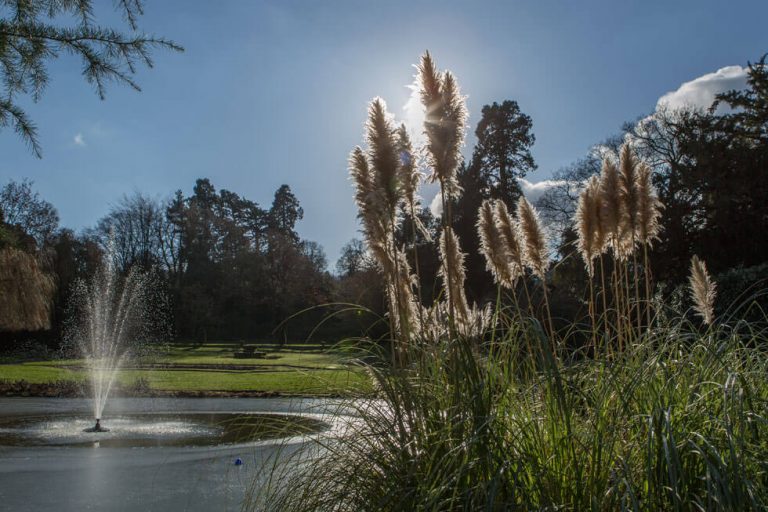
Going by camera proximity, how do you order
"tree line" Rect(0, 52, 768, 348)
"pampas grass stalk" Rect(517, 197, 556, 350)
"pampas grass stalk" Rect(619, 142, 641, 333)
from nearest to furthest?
1. "pampas grass stalk" Rect(517, 197, 556, 350)
2. "pampas grass stalk" Rect(619, 142, 641, 333)
3. "tree line" Rect(0, 52, 768, 348)

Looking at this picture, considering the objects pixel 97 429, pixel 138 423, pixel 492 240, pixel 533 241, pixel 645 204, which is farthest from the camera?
pixel 138 423

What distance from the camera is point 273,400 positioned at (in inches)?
524

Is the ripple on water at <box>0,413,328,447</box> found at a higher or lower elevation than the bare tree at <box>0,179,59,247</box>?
lower

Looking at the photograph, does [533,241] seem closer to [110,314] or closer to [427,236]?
[427,236]

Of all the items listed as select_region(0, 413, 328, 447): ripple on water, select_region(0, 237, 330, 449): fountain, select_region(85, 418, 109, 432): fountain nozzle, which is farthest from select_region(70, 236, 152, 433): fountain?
select_region(85, 418, 109, 432): fountain nozzle

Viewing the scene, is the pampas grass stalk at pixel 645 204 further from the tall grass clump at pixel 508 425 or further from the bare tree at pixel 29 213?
the bare tree at pixel 29 213

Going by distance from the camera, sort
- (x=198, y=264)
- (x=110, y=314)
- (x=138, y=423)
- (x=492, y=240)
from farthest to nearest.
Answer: (x=198, y=264) → (x=110, y=314) → (x=138, y=423) → (x=492, y=240)

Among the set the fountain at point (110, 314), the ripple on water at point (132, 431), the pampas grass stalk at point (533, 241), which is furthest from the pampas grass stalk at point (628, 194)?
the fountain at point (110, 314)

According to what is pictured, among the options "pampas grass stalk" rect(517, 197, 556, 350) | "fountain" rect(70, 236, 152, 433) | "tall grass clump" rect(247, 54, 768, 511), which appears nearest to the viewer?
"tall grass clump" rect(247, 54, 768, 511)

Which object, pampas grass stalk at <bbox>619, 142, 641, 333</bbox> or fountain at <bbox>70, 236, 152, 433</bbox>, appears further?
fountain at <bbox>70, 236, 152, 433</bbox>

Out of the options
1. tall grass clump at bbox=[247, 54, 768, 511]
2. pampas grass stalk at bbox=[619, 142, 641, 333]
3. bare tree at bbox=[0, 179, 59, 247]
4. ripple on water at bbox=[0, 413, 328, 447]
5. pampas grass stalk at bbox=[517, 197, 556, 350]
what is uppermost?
bare tree at bbox=[0, 179, 59, 247]

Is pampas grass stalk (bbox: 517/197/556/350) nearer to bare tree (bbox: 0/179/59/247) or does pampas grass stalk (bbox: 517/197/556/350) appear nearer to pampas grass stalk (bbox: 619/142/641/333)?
pampas grass stalk (bbox: 619/142/641/333)

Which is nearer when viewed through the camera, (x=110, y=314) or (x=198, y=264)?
(x=110, y=314)

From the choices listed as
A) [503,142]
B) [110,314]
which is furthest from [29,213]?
[503,142]
